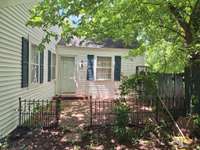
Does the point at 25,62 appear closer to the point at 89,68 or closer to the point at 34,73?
the point at 34,73

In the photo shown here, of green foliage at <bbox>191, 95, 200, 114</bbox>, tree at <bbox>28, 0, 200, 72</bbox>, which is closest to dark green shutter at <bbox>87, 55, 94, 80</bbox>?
tree at <bbox>28, 0, 200, 72</bbox>

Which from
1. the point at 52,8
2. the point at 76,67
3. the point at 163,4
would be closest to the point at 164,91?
the point at 163,4

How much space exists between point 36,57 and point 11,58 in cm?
385

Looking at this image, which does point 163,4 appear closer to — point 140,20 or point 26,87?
point 140,20

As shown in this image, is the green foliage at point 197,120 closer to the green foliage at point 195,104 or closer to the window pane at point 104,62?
the green foliage at point 195,104

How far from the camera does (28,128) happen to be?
982 centimetres

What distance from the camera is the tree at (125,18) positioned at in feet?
29.1

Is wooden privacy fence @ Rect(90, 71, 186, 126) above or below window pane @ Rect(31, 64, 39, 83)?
below

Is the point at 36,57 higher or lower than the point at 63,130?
higher

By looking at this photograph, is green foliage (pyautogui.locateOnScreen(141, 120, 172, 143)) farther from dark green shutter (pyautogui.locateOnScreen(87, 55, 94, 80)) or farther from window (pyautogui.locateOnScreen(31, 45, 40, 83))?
dark green shutter (pyautogui.locateOnScreen(87, 55, 94, 80))

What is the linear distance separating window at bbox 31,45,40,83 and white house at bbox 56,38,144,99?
6422 mm

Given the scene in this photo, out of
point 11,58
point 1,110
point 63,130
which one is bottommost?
point 63,130

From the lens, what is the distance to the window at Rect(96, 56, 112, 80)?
20.2 m

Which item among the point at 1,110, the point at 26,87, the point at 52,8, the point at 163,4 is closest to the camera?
the point at 1,110
